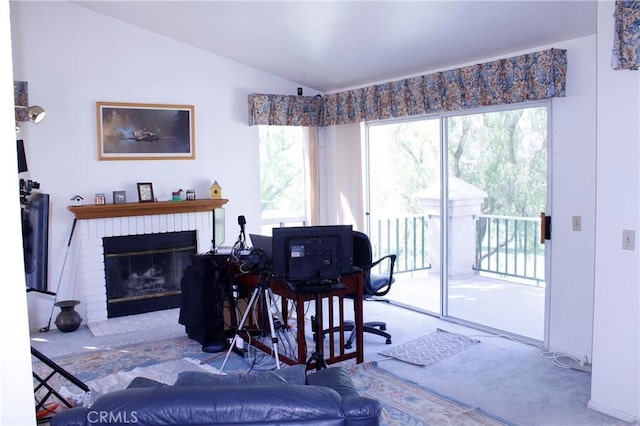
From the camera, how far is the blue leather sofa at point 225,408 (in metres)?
1.58

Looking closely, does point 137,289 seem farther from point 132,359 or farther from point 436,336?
point 436,336

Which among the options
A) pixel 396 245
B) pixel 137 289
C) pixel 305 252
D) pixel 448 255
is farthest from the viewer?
pixel 396 245

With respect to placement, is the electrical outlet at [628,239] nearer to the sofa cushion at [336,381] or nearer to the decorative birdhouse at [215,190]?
the sofa cushion at [336,381]

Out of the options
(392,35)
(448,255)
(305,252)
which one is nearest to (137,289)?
(305,252)

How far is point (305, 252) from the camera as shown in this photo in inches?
144

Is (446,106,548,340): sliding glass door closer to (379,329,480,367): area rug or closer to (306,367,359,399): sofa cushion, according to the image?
(379,329,480,367): area rug

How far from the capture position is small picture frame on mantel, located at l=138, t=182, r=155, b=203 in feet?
18.4

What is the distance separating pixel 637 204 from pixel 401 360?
1993 mm

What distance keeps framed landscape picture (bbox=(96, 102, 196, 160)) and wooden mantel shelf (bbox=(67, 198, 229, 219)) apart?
50cm

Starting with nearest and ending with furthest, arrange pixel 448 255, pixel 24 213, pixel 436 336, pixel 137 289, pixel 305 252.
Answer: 1. pixel 24 213
2. pixel 305 252
3. pixel 436 336
4. pixel 448 255
5. pixel 137 289

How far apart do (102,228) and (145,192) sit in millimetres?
552

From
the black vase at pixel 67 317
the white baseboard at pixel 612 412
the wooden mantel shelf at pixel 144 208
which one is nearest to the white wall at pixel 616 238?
the white baseboard at pixel 612 412

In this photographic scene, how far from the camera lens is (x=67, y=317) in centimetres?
507

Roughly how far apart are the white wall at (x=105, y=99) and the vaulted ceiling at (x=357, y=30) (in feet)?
0.62
